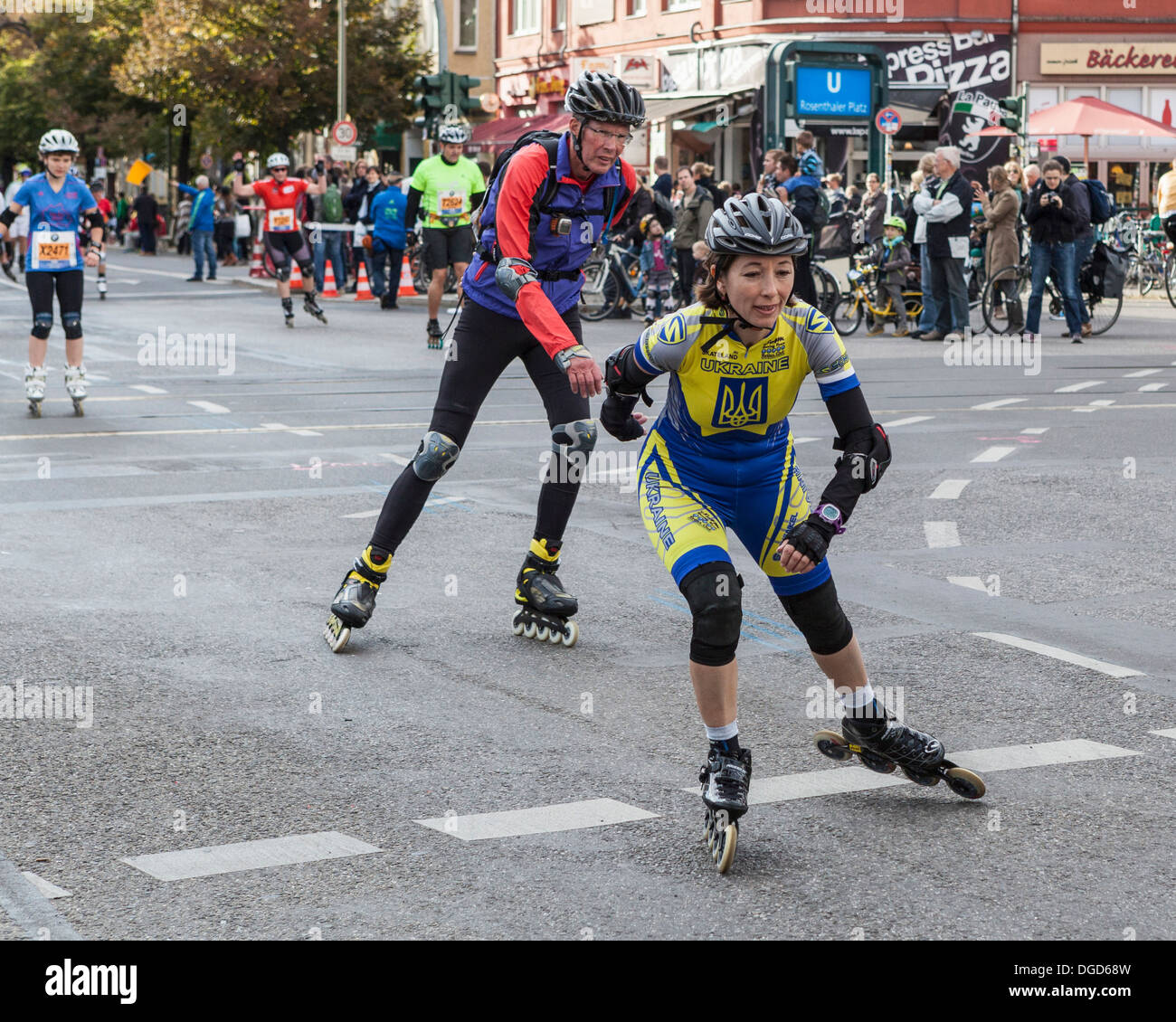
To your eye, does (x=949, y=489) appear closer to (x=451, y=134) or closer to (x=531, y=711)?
(x=531, y=711)

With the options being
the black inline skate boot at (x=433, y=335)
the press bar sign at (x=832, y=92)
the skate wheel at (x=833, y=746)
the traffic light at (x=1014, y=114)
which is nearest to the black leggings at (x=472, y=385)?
the skate wheel at (x=833, y=746)

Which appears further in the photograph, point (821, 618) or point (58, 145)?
point (58, 145)

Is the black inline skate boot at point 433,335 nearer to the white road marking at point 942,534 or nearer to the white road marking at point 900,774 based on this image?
the white road marking at point 942,534

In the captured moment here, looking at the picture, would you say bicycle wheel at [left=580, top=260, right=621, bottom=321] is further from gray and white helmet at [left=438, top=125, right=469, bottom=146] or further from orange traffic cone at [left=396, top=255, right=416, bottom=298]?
gray and white helmet at [left=438, top=125, right=469, bottom=146]

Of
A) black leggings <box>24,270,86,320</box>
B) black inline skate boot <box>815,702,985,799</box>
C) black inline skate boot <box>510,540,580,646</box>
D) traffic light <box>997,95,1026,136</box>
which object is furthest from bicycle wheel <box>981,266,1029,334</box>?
black inline skate boot <box>815,702,985,799</box>

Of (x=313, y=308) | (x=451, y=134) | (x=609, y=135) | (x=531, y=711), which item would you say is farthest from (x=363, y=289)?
(x=531, y=711)

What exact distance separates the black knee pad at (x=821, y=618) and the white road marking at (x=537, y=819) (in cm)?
62

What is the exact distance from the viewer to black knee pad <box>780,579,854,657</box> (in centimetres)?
477

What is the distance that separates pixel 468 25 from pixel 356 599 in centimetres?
4873

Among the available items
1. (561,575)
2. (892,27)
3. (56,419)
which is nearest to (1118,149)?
(892,27)

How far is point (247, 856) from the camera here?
4.36 meters

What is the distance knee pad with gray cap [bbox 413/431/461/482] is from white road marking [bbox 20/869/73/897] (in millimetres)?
2756

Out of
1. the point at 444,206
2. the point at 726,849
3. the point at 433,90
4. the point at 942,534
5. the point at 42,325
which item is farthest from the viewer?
the point at 433,90
